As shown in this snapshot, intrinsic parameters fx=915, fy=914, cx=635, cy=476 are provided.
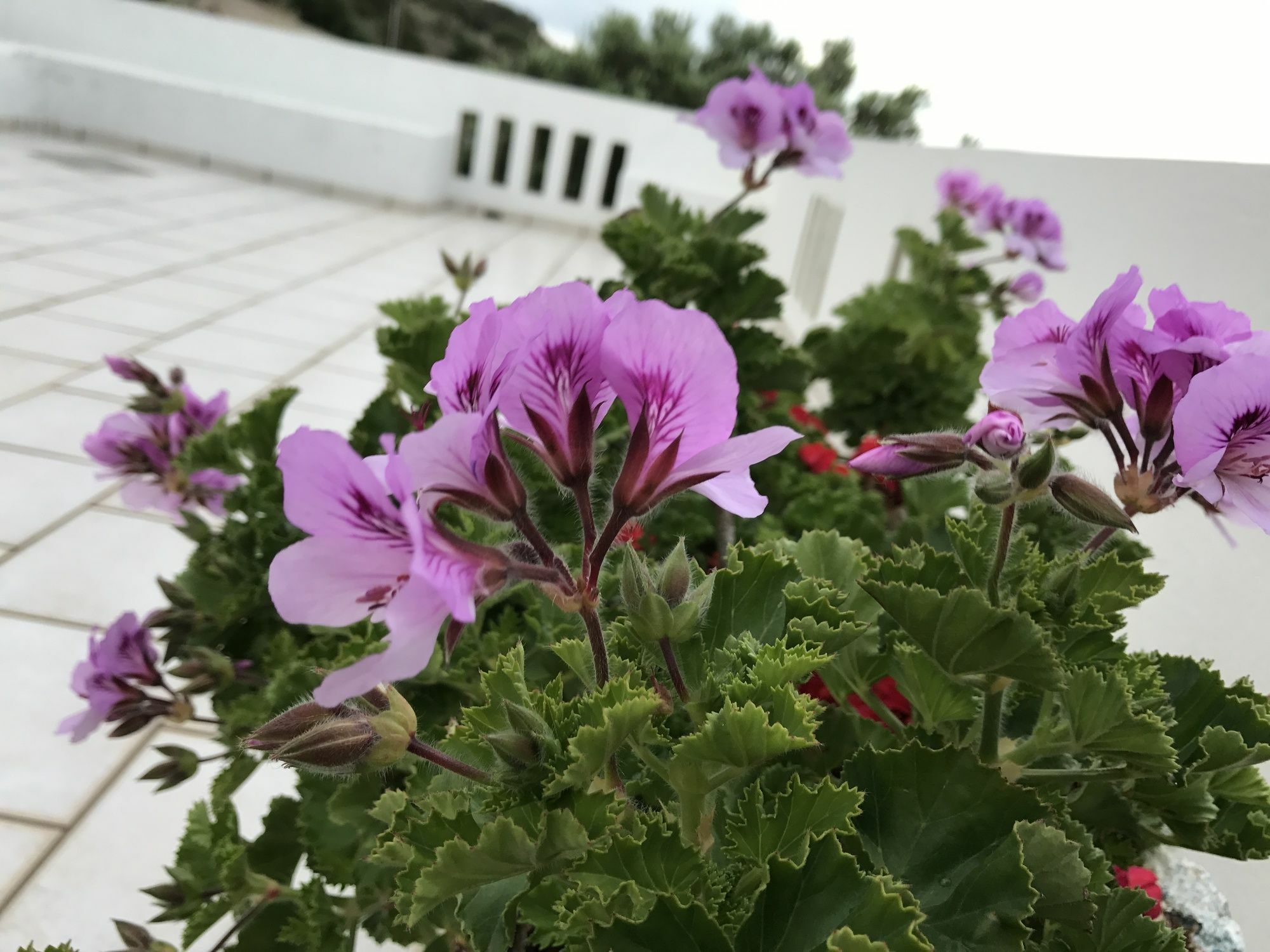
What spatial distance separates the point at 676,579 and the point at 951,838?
17 cm

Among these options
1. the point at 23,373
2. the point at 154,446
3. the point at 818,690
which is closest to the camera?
the point at 818,690

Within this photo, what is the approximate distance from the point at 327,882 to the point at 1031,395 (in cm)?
56

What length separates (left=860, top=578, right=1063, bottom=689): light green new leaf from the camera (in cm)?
39

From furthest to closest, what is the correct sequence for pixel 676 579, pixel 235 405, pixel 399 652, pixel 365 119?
1. pixel 365 119
2. pixel 235 405
3. pixel 676 579
4. pixel 399 652

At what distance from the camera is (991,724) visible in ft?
1.54

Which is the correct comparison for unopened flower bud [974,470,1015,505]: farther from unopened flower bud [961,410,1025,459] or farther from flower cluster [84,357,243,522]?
flower cluster [84,357,243,522]

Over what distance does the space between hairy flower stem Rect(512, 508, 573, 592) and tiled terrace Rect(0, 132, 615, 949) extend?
0.81 m

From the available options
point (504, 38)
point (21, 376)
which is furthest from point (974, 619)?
point (504, 38)

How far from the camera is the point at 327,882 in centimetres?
64

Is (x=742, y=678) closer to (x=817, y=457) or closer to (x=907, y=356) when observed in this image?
(x=817, y=457)

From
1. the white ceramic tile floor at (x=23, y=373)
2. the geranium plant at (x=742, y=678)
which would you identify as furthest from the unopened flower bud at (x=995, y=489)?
the white ceramic tile floor at (x=23, y=373)

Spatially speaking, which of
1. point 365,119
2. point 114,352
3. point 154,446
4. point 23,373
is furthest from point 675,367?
point 365,119

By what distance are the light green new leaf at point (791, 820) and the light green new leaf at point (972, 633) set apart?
3.4 inches

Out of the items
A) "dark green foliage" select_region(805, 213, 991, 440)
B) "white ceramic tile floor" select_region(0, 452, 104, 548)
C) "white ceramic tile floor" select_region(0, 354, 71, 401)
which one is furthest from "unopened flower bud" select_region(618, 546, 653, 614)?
"white ceramic tile floor" select_region(0, 354, 71, 401)
